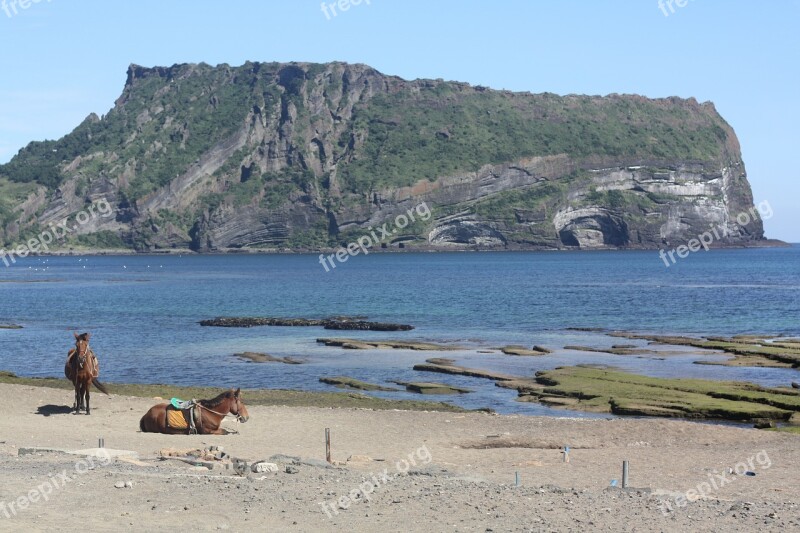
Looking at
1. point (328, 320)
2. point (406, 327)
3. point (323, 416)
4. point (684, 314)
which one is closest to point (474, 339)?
point (406, 327)

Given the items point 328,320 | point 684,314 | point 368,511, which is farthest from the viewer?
point 684,314

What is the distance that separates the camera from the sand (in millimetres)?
16703

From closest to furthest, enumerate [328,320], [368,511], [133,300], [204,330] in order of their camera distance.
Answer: [368,511] → [204,330] → [328,320] → [133,300]

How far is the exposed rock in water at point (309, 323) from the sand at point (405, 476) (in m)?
42.0

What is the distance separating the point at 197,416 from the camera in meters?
26.8

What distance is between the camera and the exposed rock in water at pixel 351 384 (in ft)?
139

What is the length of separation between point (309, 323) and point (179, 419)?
5133 cm

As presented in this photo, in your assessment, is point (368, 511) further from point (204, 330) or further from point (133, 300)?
point (133, 300)

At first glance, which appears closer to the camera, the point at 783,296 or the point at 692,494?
the point at 692,494

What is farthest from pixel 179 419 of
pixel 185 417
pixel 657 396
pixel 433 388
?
pixel 657 396

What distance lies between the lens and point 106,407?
31562mm

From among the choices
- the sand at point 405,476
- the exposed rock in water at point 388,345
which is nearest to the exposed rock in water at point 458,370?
the exposed rock in water at point 388,345

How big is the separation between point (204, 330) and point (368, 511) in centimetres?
5709

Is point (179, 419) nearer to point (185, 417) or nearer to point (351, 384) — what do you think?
point (185, 417)
